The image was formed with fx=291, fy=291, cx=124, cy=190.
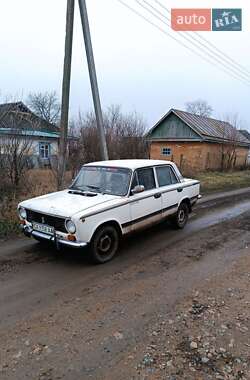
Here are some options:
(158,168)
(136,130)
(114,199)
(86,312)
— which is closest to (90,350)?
(86,312)

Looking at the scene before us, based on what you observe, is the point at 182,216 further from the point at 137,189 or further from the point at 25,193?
the point at 25,193

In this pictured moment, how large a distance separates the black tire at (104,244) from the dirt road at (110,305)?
0.18 meters

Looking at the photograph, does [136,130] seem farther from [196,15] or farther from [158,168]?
[158,168]

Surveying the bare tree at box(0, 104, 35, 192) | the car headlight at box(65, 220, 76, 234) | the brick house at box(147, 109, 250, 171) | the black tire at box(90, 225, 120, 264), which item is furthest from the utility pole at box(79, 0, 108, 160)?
the brick house at box(147, 109, 250, 171)

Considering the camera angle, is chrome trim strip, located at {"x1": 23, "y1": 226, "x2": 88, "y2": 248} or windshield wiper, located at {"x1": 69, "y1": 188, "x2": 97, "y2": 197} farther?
windshield wiper, located at {"x1": 69, "y1": 188, "x2": 97, "y2": 197}

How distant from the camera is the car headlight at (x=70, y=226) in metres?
4.66

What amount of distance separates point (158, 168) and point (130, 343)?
4.40m

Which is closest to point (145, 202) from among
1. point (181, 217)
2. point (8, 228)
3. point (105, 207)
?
point (105, 207)

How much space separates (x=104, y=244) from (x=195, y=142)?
85.1 ft

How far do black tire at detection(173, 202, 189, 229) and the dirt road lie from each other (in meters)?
0.65

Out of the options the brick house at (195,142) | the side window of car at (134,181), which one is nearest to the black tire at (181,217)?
the side window of car at (134,181)

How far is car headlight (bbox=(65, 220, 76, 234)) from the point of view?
466 centimetres

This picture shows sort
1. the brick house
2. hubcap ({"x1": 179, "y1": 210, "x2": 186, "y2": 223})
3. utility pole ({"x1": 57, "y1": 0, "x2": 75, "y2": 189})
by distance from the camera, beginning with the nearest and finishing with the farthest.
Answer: hubcap ({"x1": 179, "y1": 210, "x2": 186, "y2": 223}) → utility pole ({"x1": 57, "y1": 0, "x2": 75, "y2": 189}) → the brick house

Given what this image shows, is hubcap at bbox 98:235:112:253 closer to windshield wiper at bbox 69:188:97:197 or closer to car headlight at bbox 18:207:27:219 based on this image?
windshield wiper at bbox 69:188:97:197
